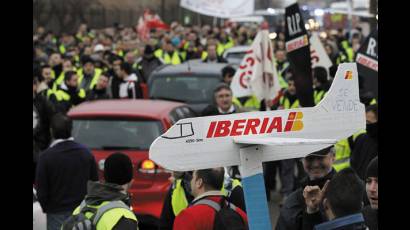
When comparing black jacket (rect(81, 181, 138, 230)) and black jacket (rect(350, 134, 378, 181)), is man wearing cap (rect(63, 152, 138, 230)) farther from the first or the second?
black jacket (rect(350, 134, 378, 181))

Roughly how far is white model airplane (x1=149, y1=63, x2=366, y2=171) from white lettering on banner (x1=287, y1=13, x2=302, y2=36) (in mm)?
3458

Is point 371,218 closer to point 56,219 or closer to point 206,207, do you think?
point 206,207

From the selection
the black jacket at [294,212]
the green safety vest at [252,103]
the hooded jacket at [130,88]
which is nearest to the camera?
the black jacket at [294,212]

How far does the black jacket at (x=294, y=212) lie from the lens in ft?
Result: 17.0

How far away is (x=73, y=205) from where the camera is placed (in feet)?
24.7

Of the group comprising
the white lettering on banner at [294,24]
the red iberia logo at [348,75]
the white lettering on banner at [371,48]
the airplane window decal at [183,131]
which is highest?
the white lettering on banner at [294,24]

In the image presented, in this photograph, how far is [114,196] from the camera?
16.7 ft

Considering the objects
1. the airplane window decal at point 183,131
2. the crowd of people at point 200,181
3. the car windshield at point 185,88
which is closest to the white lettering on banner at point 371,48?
the crowd of people at point 200,181

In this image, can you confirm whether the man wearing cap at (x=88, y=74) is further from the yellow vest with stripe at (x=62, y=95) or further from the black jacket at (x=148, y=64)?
the black jacket at (x=148, y=64)

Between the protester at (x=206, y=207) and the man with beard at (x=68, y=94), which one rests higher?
the man with beard at (x=68, y=94)

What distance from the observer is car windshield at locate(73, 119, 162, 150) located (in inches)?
377

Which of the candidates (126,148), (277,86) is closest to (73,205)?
(126,148)

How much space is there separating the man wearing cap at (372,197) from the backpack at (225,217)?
692 millimetres
